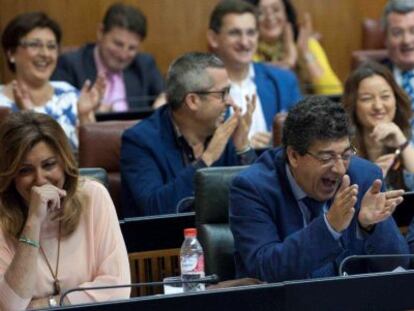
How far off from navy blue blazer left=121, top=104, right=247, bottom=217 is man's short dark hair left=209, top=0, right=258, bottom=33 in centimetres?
134

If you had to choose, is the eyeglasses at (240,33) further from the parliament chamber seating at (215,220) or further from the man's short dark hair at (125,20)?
the parliament chamber seating at (215,220)

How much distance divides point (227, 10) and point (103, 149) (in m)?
1.38

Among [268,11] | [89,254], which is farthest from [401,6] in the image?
[89,254]

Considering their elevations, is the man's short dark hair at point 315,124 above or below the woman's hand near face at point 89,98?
below

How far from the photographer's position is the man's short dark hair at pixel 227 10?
582 centimetres

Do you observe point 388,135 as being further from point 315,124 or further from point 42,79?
point 42,79

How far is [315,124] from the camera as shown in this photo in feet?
11.0

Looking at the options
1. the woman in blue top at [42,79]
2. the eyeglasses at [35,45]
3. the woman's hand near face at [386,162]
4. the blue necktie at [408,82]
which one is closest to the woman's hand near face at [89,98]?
the woman in blue top at [42,79]

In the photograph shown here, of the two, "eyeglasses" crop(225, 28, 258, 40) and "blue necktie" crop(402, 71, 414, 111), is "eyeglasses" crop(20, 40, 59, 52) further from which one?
"blue necktie" crop(402, 71, 414, 111)

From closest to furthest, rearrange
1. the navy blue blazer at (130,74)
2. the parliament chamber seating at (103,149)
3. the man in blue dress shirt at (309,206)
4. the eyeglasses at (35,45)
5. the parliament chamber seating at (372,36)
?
the man in blue dress shirt at (309,206) → the parliament chamber seating at (103,149) → the eyeglasses at (35,45) → the navy blue blazer at (130,74) → the parliament chamber seating at (372,36)

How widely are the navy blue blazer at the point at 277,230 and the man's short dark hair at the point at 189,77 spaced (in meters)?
1.09

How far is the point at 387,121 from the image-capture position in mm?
4688

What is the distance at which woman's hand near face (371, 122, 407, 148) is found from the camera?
4590 millimetres

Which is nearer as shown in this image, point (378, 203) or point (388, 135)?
point (378, 203)
